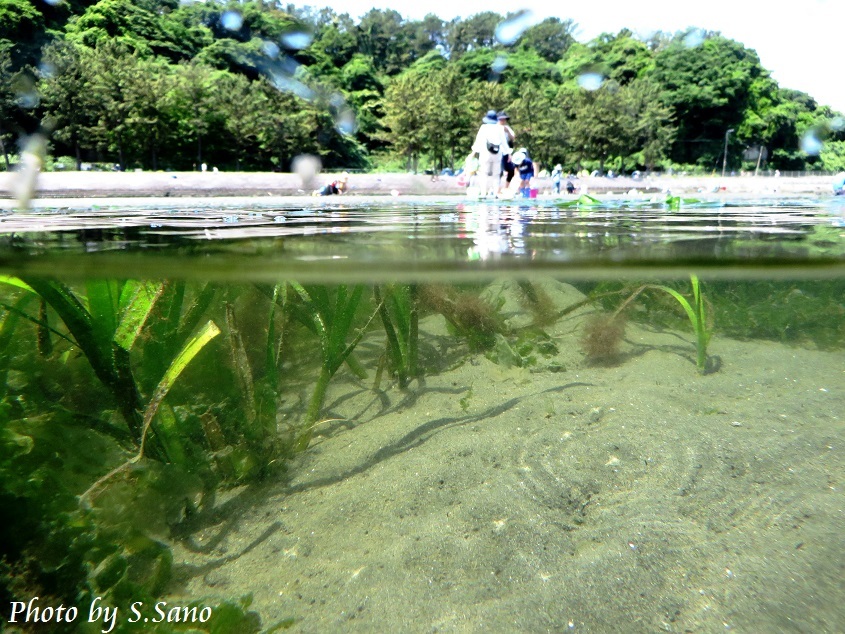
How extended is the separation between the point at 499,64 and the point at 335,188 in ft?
11.4

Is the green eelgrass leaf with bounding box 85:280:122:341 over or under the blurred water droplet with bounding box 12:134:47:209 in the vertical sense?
under

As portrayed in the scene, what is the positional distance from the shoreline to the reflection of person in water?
0.75ft

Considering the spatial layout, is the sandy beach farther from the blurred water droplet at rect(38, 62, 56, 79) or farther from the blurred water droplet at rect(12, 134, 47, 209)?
the blurred water droplet at rect(38, 62, 56, 79)

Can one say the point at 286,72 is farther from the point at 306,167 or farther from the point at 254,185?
the point at 306,167

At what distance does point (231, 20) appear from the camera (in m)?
7.51

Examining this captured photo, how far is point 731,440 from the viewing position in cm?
193

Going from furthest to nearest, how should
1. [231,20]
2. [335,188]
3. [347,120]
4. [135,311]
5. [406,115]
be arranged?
[406,115]
[347,120]
[335,188]
[231,20]
[135,311]

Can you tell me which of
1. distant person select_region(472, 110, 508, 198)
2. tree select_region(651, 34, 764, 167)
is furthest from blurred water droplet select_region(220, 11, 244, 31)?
tree select_region(651, 34, 764, 167)

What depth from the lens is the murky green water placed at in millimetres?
1497

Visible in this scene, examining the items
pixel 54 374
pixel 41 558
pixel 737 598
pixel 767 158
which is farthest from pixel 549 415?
pixel 767 158

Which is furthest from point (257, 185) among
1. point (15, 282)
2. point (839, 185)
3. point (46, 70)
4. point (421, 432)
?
point (839, 185)

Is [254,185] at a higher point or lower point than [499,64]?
lower

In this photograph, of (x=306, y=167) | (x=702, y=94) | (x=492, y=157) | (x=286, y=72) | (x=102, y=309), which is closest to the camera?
(x=102, y=309)

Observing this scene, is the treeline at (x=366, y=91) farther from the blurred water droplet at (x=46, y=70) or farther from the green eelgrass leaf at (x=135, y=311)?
the green eelgrass leaf at (x=135, y=311)
